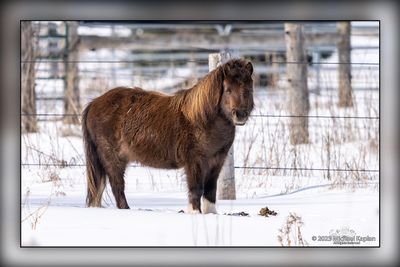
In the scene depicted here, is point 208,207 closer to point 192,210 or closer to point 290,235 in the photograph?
point 192,210

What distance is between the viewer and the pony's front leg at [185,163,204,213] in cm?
A: 668

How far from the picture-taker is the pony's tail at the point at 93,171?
23.8ft

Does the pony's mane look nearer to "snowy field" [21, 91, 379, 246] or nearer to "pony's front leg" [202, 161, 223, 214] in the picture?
"pony's front leg" [202, 161, 223, 214]

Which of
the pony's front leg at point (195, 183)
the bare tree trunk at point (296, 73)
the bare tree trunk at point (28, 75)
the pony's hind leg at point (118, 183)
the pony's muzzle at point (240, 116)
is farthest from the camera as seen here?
the bare tree trunk at point (28, 75)

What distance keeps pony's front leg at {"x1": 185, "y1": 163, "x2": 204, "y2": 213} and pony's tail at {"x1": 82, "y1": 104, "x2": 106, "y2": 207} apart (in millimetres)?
990

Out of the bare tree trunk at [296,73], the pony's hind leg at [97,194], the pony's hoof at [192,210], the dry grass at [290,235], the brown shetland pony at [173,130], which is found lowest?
the dry grass at [290,235]

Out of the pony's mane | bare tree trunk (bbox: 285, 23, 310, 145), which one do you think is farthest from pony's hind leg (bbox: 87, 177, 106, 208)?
bare tree trunk (bbox: 285, 23, 310, 145)

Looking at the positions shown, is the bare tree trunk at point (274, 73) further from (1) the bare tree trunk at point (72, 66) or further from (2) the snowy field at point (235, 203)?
(1) the bare tree trunk at point (72, 66)

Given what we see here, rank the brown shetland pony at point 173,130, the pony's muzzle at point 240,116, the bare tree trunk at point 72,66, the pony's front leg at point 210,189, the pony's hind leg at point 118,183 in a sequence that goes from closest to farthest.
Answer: the pony's muzzle at point 240,116 → the brown shetland pony at point 173,130 → the pony's front leg at point 210,189 → the pony's hind leg at point 118,183 → the bare tree trunk at point 72,66

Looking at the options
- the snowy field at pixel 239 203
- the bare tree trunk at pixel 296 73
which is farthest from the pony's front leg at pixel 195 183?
the bare tree trunk at pixel 296 73

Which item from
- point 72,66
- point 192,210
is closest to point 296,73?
point 72,66

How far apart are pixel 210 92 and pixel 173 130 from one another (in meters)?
0.48

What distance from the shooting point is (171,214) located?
6309 mm

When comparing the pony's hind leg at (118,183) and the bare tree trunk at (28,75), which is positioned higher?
the bare tree trunk at (28,75)
